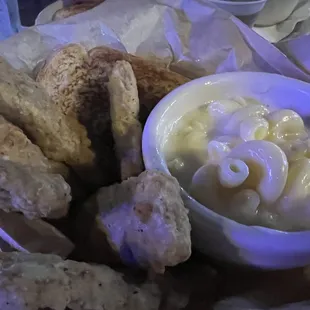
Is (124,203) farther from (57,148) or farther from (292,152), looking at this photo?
(292,152)

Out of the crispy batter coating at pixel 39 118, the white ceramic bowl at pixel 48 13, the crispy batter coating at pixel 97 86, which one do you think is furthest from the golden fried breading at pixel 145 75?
the white ceramic bowl at pixel 48 13

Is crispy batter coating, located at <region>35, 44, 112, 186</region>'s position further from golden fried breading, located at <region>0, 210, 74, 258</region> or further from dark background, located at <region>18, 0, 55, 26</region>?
dark background, located at <region>18, 0, 55, 26</region>

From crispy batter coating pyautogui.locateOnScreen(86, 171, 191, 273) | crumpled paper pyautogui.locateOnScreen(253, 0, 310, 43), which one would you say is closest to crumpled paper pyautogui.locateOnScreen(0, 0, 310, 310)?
crumpled paper pyautogui.locateOnScreen(253, 0, 310, 43)

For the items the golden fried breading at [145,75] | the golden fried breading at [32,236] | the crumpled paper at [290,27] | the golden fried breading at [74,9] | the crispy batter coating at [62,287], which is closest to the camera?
the crispy batter coating at [62,287]

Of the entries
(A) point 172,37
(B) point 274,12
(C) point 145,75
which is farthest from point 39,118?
(B) point 274,12

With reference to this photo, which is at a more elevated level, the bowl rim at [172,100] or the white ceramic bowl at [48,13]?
the bowl rim at [172,100]

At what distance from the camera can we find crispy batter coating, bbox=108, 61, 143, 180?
2.62ft

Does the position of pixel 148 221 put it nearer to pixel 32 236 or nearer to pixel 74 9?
pixel 32 236

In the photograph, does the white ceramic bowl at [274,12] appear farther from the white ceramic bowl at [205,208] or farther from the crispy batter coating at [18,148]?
the crispy batter coating at [18,148]

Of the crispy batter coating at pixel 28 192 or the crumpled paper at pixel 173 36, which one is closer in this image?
the crispy batter coating at pixel 28 192

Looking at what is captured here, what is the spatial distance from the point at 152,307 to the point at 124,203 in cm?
13

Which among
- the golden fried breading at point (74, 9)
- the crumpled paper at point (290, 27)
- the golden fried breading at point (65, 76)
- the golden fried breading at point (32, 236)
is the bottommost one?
the crumpled paper at point (290, 27)

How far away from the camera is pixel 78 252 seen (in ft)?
2.35

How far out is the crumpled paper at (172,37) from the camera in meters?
1.01
